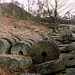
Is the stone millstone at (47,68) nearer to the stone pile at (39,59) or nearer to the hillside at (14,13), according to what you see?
the stone pile at (39,59)

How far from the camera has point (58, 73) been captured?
4.27 metres

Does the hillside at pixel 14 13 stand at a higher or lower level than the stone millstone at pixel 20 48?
higher

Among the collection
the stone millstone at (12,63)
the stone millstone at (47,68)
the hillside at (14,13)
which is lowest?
the stone millstone at (47,68)

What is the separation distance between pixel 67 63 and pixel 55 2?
1884cm

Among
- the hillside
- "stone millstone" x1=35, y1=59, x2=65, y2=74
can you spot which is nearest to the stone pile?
"stone millstone" x1=35, y1=59, x2=65, y2=74

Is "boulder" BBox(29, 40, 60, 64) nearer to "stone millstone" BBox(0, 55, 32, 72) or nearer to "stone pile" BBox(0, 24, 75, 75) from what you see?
"stone pile" BBox(0, 24, 75, 75)

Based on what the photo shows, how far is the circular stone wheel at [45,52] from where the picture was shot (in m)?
5.02

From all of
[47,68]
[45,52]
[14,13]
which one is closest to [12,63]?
[47,68]

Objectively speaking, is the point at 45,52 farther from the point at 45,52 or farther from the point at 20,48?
the point at 20,48

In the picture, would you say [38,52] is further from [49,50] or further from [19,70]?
[19,70]

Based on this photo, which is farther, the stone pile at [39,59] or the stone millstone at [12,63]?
the stone pile at [39,59]

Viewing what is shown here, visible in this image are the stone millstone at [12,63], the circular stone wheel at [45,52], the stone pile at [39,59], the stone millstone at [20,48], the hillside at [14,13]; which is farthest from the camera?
the hillside at [14,13]

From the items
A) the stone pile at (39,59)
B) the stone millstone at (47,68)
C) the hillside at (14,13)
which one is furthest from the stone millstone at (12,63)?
the hillside at (14,13)

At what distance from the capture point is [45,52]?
5.07 m
